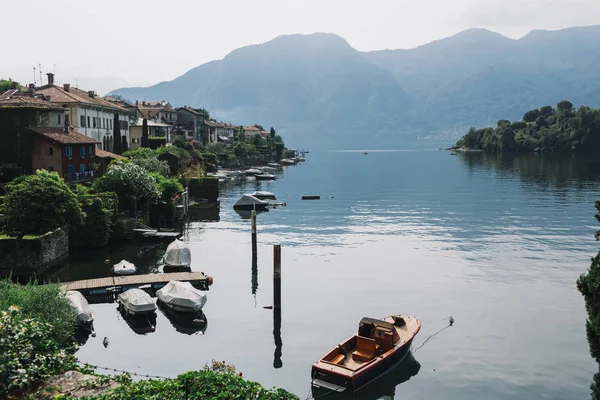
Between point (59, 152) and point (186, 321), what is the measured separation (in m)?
39.6

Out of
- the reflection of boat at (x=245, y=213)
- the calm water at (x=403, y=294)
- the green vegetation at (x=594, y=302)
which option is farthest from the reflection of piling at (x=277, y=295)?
the reflection of boat at (x=245, y=213)

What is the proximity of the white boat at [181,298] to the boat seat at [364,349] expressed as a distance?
14.4 metres

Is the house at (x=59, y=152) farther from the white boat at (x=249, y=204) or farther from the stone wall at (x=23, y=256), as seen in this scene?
the white boat at (x=249, y=204)

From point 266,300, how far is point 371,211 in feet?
170

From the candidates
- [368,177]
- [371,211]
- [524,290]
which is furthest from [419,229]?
[368,177]

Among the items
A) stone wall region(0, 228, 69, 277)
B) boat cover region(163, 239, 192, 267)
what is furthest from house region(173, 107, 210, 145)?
stone wall region(0, 228, 69, 277)

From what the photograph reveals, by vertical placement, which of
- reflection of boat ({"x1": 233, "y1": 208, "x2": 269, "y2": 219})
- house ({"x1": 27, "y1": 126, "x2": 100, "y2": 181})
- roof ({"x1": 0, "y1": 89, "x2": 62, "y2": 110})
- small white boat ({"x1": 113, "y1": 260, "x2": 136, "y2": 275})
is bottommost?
small white boat ({"x1": 113, "y1": 260, "x2": 136, "y2": 275})

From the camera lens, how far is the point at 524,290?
157 feet

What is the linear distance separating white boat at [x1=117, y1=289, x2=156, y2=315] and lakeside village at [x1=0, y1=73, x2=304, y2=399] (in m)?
0.08

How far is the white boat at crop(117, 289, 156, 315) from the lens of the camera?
40.1 meters

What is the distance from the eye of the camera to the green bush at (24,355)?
70.1 ft

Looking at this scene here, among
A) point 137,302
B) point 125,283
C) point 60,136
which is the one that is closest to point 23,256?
point 125,283

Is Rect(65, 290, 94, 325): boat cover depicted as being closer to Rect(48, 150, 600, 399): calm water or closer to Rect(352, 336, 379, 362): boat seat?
Rect(48, 150, 600, 399): calm water

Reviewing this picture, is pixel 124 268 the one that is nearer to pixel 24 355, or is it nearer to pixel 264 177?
pixel 24 355
